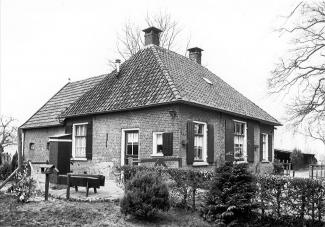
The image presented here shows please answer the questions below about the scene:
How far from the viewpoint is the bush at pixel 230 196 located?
8906 mm

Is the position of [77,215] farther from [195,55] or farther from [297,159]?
[297,159]

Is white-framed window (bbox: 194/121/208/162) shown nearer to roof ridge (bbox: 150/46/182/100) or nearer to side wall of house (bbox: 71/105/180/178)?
side wall of house (bbox: 71/105/180/178)

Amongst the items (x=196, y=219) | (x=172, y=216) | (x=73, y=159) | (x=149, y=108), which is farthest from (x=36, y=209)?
(x=73, y=159)

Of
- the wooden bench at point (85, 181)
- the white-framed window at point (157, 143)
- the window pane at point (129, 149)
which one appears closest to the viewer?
the wooden bench at point (85, 181)

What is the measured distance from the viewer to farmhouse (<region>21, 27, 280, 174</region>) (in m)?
14.7

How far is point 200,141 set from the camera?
51.4 ft

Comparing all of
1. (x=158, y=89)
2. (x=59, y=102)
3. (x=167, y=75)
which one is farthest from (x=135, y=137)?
(x=59, y=102)

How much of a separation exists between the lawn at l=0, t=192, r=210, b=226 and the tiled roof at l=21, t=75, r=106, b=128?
1250 centimetres

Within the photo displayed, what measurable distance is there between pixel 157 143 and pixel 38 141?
1109cm

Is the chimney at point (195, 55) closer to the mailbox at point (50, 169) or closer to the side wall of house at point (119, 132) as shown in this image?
the side wall of house at point (119, 132)

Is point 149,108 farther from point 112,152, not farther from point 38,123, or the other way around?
point 38,123

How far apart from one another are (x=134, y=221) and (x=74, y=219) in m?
1.37

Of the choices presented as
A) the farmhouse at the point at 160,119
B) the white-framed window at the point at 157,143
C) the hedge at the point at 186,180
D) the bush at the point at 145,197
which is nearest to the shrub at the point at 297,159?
the farmhouse at the point at 160,119

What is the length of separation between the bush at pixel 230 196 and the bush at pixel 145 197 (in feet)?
3.68
